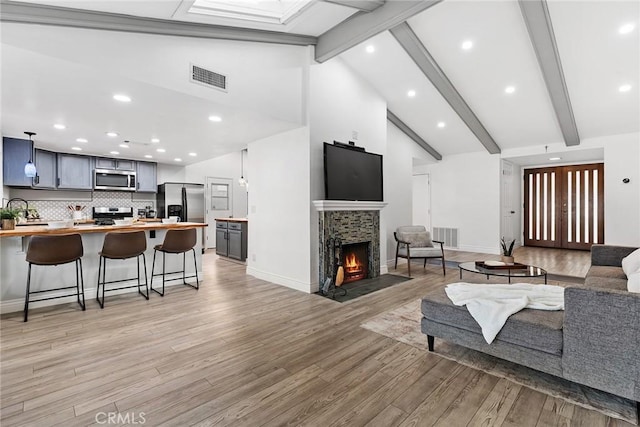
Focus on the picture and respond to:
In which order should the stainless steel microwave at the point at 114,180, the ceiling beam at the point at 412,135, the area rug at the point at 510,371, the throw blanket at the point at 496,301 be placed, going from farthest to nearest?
the ceiling beam at the point at 412,135 < the stainless steel microwave at the point at 114,180 < the throw blanket at the point at 496,301 < the area rug at the point at 510,371

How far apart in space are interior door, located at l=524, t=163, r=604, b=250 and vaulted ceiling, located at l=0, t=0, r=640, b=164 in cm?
224

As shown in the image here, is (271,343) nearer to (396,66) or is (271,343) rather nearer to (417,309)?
(417,309)

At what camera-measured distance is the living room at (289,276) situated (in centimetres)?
189

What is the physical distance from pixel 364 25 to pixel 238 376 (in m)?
3.98

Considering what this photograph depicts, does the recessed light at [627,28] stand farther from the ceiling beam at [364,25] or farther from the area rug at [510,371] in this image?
the area rug at [510,371]

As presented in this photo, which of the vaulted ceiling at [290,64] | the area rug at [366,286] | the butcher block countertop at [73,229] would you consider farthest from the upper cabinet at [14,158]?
the area rug at [366,286]

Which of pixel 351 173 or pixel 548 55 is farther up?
pixel 548 55

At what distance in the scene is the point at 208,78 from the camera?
3.38m

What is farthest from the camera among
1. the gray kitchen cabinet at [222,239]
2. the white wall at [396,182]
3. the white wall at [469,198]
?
the white wall at [469,198]

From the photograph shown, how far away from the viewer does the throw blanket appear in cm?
214

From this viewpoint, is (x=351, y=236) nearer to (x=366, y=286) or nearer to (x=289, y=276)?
(x=366, y=286)

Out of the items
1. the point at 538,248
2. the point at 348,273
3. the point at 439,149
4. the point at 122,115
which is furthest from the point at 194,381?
the point at 538,248

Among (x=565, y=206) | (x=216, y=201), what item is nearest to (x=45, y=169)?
(x=216, y=201)

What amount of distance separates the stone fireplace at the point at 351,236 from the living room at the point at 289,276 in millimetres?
177
